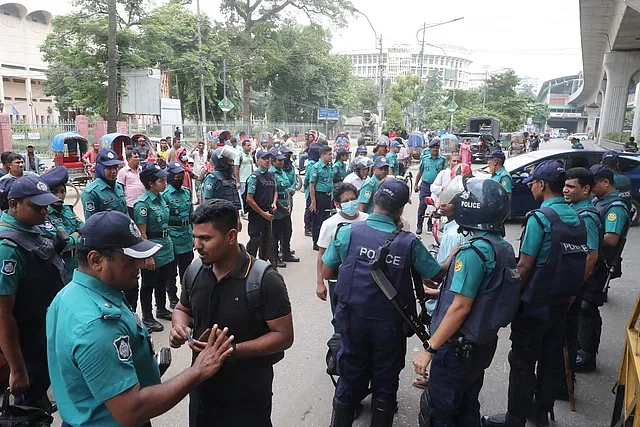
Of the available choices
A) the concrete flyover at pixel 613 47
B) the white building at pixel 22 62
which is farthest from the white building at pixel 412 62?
the concrete flyover at pixel 613 47

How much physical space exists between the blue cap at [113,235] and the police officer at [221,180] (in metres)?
4.49

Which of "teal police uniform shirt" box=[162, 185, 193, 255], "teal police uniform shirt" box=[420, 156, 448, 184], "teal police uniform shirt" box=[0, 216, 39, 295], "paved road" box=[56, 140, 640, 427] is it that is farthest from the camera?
"teal police uniform shirt" box=[420, 156, 448, 184]

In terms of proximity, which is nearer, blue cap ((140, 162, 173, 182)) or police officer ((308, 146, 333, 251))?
blue cap ((140, 162, 173, 182))

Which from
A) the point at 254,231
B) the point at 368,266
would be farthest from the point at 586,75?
the point at 368,266

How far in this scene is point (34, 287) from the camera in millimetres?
2854

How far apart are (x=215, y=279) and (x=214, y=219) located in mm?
281

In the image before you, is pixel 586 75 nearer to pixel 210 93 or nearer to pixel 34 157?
pixel 210 93

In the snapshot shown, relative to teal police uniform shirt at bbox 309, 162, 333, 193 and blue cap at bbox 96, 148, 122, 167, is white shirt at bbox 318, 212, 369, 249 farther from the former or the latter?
teal police uniform shirt at bbox 309, 162, 333, 193

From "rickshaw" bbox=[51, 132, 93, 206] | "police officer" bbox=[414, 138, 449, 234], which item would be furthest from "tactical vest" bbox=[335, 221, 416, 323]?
"rickshaw" bbox=[51, 132, 93, 206]

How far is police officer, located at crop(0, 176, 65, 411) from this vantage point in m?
2.67

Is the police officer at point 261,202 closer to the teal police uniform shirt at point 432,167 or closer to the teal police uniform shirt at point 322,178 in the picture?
the teal police uniform shirt at point 322,178

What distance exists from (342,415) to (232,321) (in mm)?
1369

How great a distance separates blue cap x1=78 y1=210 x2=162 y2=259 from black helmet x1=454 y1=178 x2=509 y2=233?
67.6 inches

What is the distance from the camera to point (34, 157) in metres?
10.6
